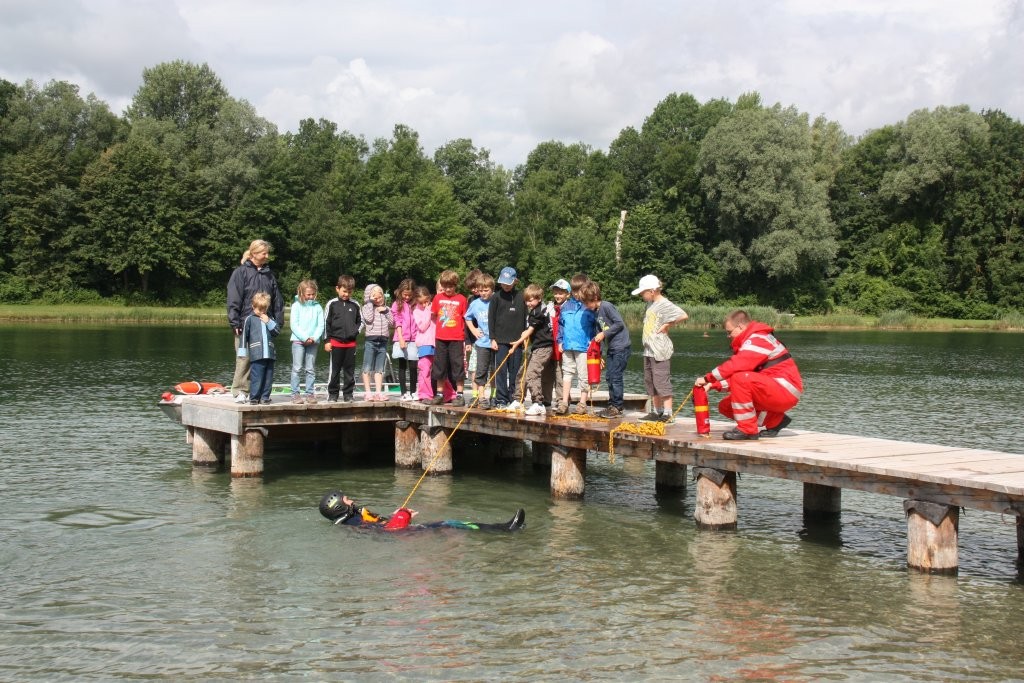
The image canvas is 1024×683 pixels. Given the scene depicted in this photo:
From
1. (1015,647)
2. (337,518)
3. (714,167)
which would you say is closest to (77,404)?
(337,518)

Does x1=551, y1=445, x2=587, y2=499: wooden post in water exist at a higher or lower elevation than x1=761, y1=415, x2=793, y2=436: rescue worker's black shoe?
lower

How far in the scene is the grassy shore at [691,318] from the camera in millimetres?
56938

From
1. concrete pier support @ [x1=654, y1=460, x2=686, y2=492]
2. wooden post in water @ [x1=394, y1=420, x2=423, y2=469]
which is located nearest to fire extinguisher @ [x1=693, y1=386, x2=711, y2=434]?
concrete pier support @ [x1=654, y1=460, x2=686, y2=492]

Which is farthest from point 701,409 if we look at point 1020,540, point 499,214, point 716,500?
point 499,214

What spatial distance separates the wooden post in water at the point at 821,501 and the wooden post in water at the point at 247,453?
24.0 ft

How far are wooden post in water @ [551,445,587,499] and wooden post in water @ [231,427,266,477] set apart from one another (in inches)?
164

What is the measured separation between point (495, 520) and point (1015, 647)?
19.2 ft

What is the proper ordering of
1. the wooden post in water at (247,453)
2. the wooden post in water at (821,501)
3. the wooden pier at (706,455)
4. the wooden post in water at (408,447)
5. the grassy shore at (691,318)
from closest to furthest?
the wooden pier at (706,455)
the wooden post in water at (821,501)
the wooden post in water at (247,453)
the wooden post in water at (408,447)
the grassy shore at (691,318)

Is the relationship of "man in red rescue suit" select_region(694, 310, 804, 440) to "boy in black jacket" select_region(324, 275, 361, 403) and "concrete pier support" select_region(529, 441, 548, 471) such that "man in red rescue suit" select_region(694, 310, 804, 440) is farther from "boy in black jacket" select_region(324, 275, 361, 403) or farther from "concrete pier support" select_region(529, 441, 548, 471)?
"boy in black jacket" select_region(324, 275, 361, 403)

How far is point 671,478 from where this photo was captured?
14312 mm

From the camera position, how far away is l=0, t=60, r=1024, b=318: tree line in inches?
2576

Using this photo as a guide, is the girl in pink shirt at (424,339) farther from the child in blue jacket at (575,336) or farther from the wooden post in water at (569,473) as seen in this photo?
the wooden post in water at (569,473)

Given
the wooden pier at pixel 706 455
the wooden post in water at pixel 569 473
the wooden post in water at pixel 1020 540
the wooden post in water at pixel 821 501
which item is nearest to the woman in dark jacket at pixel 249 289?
the wooden pier at pixel 706 455

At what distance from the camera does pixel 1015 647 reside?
26.6ft
